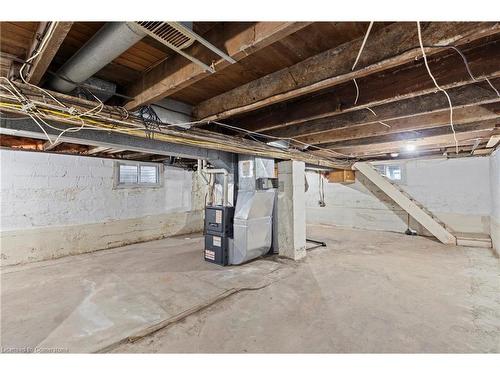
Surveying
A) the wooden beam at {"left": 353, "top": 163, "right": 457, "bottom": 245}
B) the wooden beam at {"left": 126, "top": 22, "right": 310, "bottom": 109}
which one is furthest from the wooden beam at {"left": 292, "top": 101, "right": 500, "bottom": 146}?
the wooden beam at {"left": 353, "top": 163, "right": 457, "bottom": 245}

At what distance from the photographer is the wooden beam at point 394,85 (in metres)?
1.29

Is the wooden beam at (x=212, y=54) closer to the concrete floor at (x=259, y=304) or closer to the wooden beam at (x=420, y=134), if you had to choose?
the concrete floor at (x=259, y=304)

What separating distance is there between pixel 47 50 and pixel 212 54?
742 millimetres

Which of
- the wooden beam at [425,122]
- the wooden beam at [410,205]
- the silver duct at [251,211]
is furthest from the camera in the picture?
the wooden beam at [410,205]

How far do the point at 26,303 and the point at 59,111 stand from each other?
2.04 meters

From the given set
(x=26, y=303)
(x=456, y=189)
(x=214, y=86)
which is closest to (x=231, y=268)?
(x=26, y=303)

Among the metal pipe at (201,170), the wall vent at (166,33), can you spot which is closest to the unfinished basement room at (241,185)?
the wall vent at (166,33)

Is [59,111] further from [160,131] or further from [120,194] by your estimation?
[120,194]

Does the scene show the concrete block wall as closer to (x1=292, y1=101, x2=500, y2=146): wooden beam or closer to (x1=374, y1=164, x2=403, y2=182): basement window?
(x1=292, y1=101, x2=500, y2=146): wooden beam

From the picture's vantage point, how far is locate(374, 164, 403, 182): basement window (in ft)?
18.2

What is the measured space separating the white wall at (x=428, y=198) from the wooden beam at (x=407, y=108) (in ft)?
13.0

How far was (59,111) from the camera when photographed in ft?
4.94

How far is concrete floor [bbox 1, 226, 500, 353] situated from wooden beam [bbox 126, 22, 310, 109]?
1.78m

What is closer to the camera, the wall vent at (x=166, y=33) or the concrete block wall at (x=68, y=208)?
the wall vent at (x=166, y=33)
